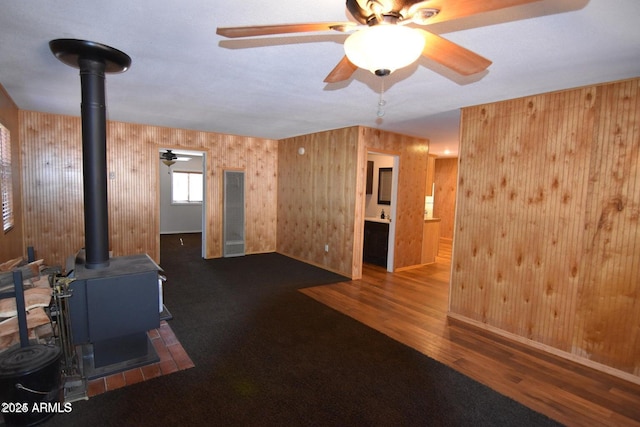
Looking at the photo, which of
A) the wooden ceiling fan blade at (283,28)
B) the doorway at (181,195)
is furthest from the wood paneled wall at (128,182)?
the wooden ceiling fan blade at (283,28)

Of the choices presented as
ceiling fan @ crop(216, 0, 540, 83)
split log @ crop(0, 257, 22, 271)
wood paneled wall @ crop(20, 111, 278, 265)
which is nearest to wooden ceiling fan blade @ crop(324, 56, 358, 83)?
ceiling fan @ crop(216, 0, 540, 83)

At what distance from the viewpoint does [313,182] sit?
588 centimetres

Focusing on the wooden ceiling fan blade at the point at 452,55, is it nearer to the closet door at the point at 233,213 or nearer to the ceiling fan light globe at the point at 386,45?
the ceiling fan light globe at the point at 386,45

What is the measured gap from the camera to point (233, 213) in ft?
21.1

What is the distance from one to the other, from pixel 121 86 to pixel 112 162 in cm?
240

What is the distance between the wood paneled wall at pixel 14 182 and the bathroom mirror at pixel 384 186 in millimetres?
5964

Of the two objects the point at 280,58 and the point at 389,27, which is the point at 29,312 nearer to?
the point at 280,58

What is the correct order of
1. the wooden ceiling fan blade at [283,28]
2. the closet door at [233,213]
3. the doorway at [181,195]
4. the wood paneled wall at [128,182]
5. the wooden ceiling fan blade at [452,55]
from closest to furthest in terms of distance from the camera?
1. the wooden ceiling fan blade at [283,28]
2. the wooden ceiling fan blade at [452,55]
3. the wood paneled wall at [128,182]
4. the closet door at [233,213]
5. the doorway at [181,195]

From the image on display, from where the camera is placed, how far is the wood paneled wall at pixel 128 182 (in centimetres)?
463

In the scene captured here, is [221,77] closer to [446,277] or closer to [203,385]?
[203,385]

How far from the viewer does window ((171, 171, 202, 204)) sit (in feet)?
30.7

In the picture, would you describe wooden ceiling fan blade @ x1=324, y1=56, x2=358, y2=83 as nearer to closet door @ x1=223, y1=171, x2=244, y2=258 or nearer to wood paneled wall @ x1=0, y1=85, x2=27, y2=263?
wood paneled wall @ x1=0, y1=85, x2=27, y2=263

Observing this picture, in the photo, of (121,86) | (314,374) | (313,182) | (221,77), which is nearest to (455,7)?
(221,77)

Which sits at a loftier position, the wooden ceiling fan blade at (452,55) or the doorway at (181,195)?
the wooden ceiling fan blade at (452,55)
